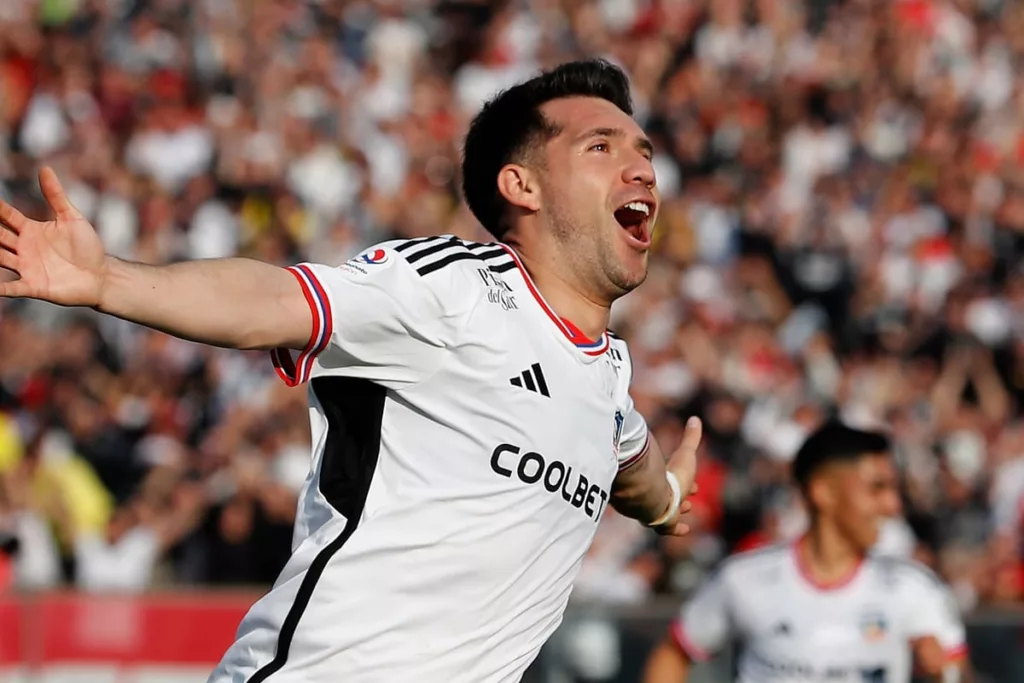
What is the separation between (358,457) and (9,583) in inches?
309

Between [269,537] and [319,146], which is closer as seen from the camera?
[269,537]

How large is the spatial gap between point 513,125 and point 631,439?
0.98 m

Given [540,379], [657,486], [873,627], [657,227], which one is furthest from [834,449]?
[657,227]

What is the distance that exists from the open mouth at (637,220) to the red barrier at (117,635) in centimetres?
588

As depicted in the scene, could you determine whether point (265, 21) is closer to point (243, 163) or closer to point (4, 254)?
point (243, 163)

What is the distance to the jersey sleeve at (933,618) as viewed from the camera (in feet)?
24.2

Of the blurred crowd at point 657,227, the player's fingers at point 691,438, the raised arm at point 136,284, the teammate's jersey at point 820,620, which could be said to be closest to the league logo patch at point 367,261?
the raised arm at point 136,284

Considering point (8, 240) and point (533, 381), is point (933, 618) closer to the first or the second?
point (533, 381)

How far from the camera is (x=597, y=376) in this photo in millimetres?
4535

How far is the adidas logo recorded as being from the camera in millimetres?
4219

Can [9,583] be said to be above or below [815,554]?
below

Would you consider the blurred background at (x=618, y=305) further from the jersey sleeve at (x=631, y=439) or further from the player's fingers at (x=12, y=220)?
the player's fingers at (x=12, y=220)

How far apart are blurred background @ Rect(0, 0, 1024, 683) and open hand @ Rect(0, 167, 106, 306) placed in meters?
6.81

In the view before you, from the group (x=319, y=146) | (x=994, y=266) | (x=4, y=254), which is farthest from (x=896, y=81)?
(x=4, y=254)
